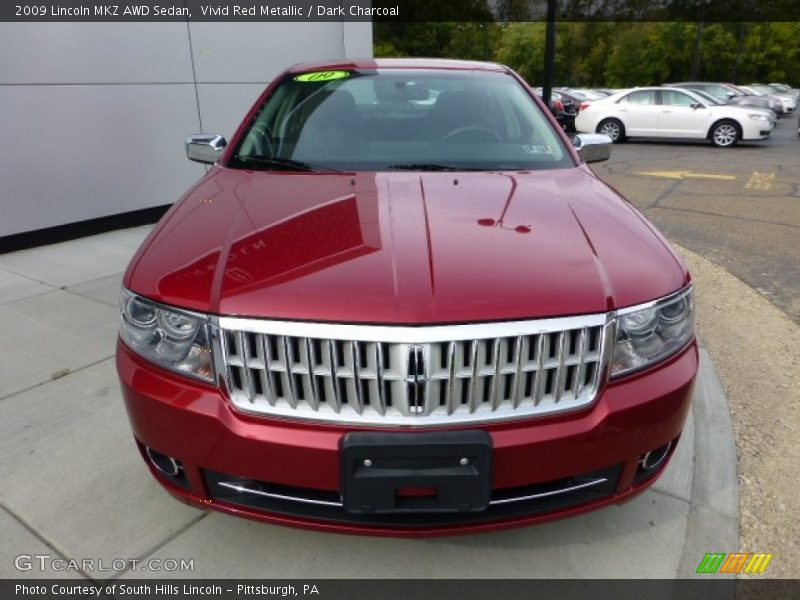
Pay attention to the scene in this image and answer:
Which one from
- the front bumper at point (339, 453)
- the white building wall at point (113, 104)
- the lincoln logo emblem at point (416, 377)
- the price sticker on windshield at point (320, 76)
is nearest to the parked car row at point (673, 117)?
the white building wall at point (113, 104)

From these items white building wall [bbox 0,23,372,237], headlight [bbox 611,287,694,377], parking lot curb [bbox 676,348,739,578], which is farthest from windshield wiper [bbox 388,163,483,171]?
white building wall [bbox 0,23,372,237]

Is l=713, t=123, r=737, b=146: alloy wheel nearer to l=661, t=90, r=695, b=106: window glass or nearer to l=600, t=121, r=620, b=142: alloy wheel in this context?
l=661, t=90, r=695, b=106: window glass

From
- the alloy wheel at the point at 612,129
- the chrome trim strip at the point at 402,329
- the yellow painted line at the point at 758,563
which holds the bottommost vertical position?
the alloy wheel at the point at 612,129

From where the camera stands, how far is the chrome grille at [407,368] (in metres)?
1.58

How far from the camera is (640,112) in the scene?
15.8 metres

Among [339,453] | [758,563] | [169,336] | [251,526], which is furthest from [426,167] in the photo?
[758,563]

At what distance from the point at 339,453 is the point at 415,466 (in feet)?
0.67

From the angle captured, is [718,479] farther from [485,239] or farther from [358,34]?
[358,34]

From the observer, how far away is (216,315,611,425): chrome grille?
5.20 ft

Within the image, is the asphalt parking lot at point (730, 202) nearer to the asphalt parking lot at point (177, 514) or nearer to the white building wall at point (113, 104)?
the asphalt parking lot at point (177, 514)

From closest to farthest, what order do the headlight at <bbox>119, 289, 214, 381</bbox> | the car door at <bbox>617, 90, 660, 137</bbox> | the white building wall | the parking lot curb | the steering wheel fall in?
the headlight at <bbox>119, 289, 214, 381</bbox>
the parking lot curb
the steering wheel
the white building wall
the car door at <bbox>617, 90, 660, 137</bbox>

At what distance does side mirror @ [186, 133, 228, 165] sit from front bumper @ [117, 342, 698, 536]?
6.04 feet

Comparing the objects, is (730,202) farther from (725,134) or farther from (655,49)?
(655,49)

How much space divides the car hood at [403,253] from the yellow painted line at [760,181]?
8.68 m
